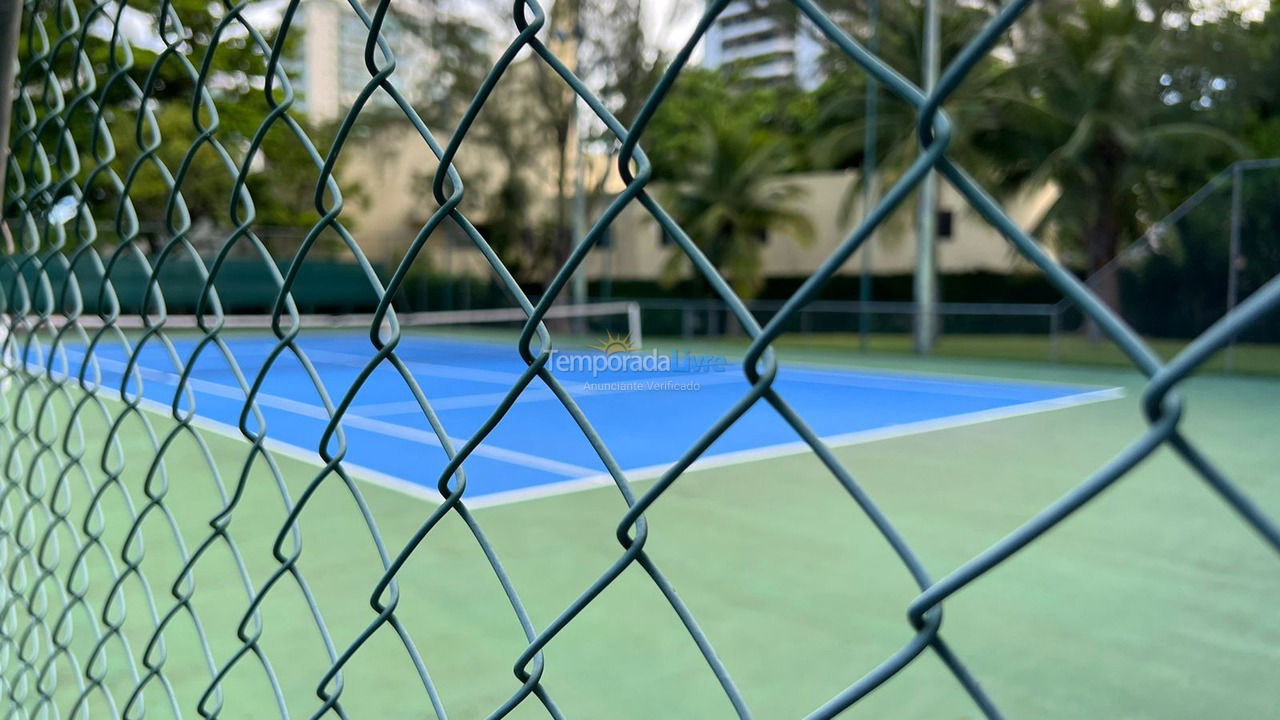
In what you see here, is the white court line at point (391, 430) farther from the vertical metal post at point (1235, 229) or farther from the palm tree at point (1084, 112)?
the palm tree at point (1084, 112)

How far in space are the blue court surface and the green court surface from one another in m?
0.66

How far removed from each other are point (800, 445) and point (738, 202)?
1535cm

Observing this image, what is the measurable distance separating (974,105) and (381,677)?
54.3 feet

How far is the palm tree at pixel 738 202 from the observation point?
841 inches

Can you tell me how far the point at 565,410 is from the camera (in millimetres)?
5965

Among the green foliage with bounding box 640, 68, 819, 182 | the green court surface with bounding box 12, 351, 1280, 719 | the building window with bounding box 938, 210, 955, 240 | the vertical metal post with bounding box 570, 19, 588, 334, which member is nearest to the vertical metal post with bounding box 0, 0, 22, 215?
the green court surface with bounding box 12, 351, 1280, 719

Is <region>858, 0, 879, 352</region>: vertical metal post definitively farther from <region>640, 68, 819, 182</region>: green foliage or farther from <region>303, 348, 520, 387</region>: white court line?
<region>303, 348, 520, 387</region>: white court line

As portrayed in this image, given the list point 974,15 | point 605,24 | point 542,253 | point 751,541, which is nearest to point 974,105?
point 974,15

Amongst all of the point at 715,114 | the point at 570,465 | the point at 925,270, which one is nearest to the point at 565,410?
the point at 570,465

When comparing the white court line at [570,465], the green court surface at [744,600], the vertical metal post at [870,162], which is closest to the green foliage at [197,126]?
the green court surface at [744,600]

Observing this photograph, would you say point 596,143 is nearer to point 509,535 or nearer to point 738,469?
point 738,469

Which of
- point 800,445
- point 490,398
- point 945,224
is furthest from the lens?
point 945,224

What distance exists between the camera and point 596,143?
2281 centimetres

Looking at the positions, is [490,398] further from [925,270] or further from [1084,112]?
[1084,112]
